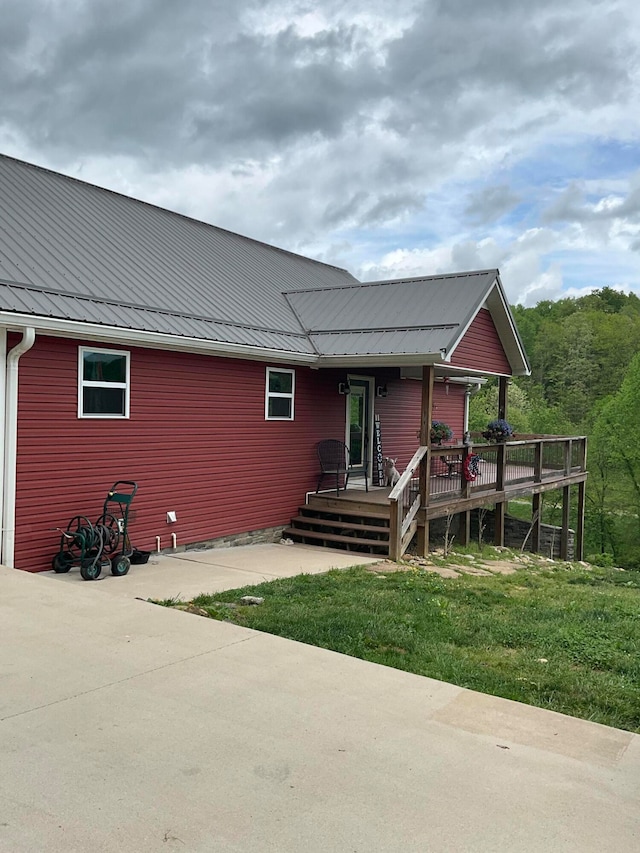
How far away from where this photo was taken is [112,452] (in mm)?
9102

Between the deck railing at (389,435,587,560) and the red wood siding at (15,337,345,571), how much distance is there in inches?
88.5

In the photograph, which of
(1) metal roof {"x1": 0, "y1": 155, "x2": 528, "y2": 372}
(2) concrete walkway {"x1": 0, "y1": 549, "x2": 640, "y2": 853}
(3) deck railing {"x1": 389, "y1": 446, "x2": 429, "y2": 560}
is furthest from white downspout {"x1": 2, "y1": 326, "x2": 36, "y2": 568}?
(3) deck railing {"x1": 389, "y1": 446, "x2": 429, "y2": 560}

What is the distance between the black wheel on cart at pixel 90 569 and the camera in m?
7.83

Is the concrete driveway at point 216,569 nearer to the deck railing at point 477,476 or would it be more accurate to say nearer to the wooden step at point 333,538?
the wooden step at point 333,538

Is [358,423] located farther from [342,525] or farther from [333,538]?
Result: [333,538]

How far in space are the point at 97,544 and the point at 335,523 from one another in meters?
4.67

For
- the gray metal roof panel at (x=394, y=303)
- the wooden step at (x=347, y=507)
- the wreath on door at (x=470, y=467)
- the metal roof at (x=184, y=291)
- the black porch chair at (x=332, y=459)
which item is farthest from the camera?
the black porch chair at (x=332, y=459)

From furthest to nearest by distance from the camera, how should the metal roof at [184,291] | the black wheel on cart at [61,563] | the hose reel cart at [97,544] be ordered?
the metal roof at [184,291], the black wheel on cart at [61,563], the hose reel cart at [97,544]

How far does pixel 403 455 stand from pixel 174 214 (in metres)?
7.29

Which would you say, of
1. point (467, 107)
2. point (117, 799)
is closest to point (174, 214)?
point (467, 107)

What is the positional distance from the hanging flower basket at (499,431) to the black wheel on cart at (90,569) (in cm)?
817

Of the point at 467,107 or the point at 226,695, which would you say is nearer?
the point at 226,695

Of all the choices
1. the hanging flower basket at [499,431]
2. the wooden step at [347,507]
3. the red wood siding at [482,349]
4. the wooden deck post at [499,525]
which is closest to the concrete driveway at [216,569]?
the wooden step at [347,507]

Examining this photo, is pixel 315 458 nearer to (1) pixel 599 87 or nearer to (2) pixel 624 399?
(1) pixel 599 87
